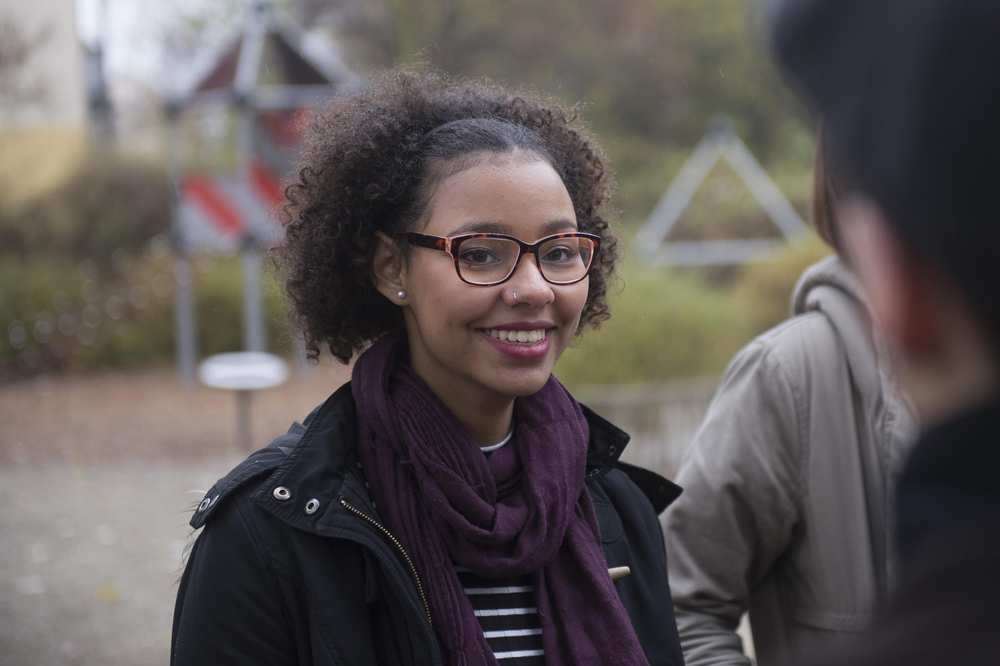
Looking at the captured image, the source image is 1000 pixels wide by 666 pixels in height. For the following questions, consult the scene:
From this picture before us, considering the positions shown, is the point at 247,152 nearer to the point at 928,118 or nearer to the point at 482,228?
the point at 482,228

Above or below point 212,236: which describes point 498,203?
above

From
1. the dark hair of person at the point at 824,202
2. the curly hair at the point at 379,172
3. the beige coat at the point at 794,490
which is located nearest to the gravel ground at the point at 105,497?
the curly hair at the point at 379,172

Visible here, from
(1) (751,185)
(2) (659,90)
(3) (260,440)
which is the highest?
(2) (659,90)

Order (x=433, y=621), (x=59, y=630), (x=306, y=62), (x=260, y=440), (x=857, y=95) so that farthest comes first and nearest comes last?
(x=306, y=62) → (x=260, y=440) → (x=59, y=630) → (x=433, y=621) → (x=857, y=95)

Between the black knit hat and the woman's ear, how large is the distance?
1537 millimetres

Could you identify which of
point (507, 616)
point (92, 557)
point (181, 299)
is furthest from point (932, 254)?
point (181, 299)

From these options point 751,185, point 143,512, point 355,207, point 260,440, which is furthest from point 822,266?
point 751,185

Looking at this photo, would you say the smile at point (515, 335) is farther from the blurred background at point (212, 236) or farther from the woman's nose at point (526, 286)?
the blurred background at point (212, 236)

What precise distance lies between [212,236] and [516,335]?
39.1ft

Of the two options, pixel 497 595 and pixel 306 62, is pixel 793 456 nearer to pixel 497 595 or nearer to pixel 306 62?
pixel 497 595

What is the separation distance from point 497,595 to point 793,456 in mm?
680

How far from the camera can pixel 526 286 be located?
227 centimetres

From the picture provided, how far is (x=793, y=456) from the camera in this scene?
2500 millimetres

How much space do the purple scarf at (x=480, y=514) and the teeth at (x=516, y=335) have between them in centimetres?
18
